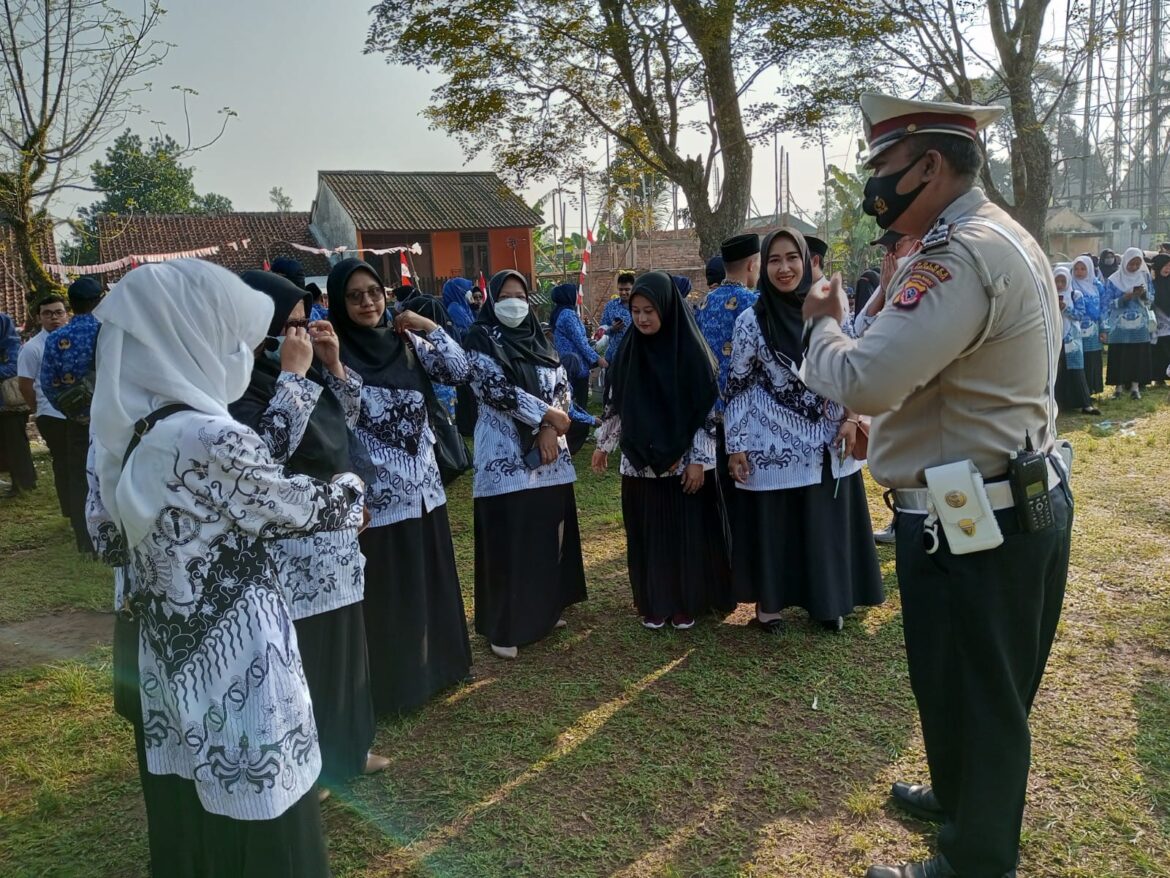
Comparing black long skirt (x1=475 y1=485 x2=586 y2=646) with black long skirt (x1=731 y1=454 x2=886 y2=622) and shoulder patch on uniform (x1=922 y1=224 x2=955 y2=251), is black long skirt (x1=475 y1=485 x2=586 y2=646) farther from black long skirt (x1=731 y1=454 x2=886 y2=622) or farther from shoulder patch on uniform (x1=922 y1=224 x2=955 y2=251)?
shoulder patch on uniform (x1=922 y1=224 x2=955 y2=251)

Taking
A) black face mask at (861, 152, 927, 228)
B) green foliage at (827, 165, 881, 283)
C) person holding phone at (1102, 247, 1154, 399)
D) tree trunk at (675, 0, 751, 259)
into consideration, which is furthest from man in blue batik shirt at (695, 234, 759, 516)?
green foliage at (827, 165, 881, 283)

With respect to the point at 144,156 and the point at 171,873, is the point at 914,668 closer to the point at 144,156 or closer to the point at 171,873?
the point at 171,873

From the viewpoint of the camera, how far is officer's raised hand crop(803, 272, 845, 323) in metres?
2.01

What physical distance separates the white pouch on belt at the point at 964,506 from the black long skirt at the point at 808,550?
1.92m

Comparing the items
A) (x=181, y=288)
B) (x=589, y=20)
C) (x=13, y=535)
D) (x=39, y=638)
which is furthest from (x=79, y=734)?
(x=589, y=20)

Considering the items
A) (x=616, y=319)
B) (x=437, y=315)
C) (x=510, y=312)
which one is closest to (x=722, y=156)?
(x=616, y=319)

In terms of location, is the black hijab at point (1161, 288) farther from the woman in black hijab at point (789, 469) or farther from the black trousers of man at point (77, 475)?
the black trousers of man at point (77, 475)

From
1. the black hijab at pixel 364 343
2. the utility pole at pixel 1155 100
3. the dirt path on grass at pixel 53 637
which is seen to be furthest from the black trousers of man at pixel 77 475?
the utility pole at pixel 1155 100

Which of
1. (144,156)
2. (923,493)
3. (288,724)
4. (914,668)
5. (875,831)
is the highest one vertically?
(144,156)

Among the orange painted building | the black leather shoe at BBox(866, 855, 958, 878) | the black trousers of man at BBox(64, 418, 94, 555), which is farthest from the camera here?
the orange painted building

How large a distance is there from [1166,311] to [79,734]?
11526mm

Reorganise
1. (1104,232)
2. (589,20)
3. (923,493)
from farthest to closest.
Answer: (1104,232), (589,20), (923,493)

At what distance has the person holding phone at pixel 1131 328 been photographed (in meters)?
9.39

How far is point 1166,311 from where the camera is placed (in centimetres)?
988
